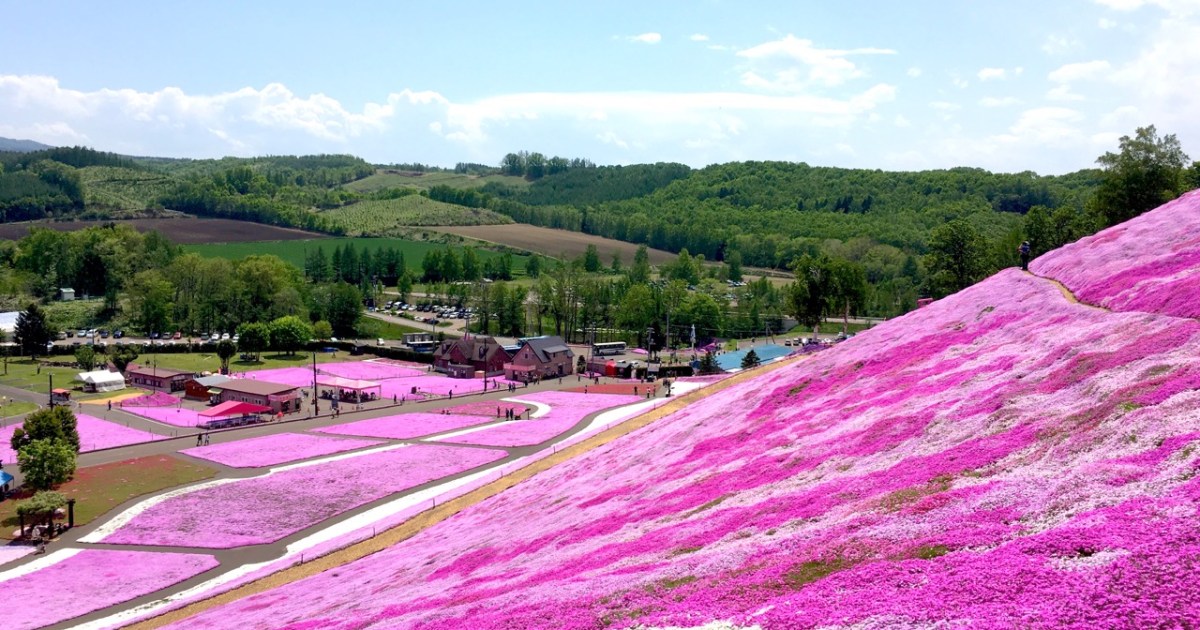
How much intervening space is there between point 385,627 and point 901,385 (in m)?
20.6

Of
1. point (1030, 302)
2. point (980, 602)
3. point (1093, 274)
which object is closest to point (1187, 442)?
point (980, 602)

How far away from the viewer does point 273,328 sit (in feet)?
428

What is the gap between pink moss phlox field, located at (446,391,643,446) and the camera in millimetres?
69812

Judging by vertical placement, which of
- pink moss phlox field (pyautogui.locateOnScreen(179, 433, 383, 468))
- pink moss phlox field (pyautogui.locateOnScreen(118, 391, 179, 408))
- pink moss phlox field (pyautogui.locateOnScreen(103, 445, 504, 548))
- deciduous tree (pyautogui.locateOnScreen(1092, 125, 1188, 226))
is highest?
deciduous tree (pyautogui.locateOnScreen(1092, 125, 1188, 226))

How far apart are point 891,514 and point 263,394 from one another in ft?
248

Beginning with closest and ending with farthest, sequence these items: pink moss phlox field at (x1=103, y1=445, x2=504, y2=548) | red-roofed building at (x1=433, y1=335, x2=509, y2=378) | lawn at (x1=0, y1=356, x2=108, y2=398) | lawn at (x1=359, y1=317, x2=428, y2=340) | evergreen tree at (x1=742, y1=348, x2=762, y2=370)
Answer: pink moss phlox field at (x1=103, y1=445, x2=504, y2=548)
lawn at (x1=0, y1=356, x2=108, y2=398)
evergreen tree at (x1=742, y1=348, x2=762, y2=370)
red-roofed building at (x1=433, y1=335, x2=509, y2=378)
lawn at (x1=359, y1=317, x2=428, y2=340)

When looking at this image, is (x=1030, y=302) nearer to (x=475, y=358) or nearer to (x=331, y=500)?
(x=331, y=500)

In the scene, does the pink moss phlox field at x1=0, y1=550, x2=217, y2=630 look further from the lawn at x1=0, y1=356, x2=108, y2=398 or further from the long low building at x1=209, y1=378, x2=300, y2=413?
the lawn at x1=0, y1=356, x2=108, y2=398

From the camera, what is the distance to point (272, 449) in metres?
67.9

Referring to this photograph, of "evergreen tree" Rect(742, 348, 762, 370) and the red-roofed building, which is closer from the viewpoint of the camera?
"evergreen tree" Rect(742, 348, 762, 370)

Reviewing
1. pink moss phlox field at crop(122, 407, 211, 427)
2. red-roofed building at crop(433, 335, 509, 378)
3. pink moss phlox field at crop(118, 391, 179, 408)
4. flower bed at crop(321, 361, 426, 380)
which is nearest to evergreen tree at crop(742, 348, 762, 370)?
red-roofed building at crop(433, 335, 509, 378)

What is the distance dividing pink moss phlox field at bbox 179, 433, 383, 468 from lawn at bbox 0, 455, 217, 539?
2430mm

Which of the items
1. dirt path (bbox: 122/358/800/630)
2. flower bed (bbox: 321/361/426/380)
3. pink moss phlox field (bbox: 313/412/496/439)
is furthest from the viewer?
flower bed (bbox: 321/361/426/380)

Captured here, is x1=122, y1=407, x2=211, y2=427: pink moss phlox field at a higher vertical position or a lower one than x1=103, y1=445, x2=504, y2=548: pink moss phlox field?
higher
